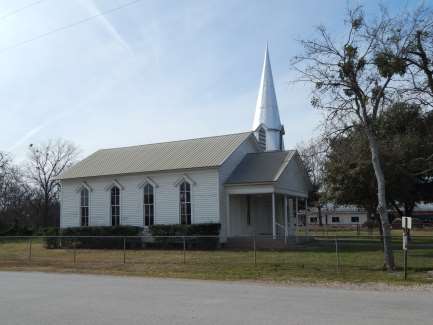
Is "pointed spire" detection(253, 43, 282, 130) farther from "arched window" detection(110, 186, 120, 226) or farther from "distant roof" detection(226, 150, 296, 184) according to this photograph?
"arched window" detection(110, 186, 120, 226)

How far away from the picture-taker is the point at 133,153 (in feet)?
125

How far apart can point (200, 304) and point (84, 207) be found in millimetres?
26767


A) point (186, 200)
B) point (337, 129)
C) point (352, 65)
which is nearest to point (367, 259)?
point (337, 129)

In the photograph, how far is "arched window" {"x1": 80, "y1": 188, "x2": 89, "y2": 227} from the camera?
36.8 m

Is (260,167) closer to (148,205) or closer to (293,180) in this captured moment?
(293,180)

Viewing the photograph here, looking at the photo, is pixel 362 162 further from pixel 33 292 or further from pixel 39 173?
pixel 39 173

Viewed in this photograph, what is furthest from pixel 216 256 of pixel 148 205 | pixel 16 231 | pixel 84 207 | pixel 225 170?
pixel 16 231

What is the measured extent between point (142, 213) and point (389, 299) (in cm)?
2344

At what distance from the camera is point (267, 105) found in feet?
148

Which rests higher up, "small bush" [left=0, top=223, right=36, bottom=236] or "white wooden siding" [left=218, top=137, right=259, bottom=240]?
"white wooden siding" [left=218, top=137, right=259, bottom=240]

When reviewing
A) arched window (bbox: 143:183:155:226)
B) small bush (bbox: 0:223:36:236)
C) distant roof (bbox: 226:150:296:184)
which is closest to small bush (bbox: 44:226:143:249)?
arched window (bbox: 143:183:155:226)

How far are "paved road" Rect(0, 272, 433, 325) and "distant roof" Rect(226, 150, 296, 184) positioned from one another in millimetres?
14809

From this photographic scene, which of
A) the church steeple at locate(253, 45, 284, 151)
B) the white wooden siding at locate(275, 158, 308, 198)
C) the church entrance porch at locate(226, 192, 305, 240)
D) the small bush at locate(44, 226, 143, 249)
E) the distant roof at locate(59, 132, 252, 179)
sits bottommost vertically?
the small bush at locate(44, 226, 143, 249)

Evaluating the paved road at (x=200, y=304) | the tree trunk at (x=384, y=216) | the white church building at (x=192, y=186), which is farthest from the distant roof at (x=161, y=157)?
the paved road at (x=200, y=304)
